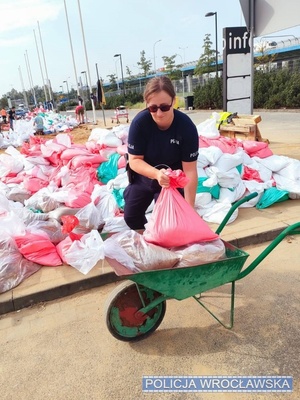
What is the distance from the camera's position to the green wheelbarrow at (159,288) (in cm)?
189

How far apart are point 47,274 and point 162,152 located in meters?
1.64

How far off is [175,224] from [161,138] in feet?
2.14

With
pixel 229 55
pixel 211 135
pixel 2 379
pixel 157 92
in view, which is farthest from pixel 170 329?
pixel 229 55

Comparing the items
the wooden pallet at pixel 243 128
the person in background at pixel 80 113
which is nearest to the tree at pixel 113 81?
the person in background at pixel 80 113

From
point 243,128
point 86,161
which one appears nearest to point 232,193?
point 86,161

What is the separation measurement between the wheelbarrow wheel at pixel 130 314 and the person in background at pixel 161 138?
28.8 inches

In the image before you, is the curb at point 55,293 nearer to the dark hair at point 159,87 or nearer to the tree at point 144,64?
the dark hair at point 159,87

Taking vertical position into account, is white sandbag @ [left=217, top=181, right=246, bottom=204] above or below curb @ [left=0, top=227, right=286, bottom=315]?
above

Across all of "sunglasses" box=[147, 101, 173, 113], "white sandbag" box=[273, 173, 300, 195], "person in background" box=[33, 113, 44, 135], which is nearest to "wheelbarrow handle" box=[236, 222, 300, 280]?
"sunglasses" box=[147, 101, 173, 113]

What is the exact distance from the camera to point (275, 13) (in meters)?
5.18

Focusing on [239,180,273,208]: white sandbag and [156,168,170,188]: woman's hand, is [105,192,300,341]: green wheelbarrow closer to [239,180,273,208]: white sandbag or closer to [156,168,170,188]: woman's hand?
[156,168,170,188]: woman's hand

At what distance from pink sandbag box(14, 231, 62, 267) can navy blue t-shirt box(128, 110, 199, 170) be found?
4.85ft

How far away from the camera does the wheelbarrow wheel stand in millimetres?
2146

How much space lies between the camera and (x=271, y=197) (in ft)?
14.0
